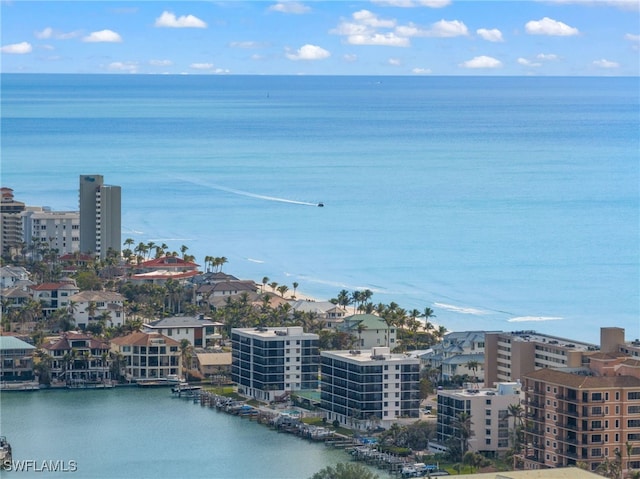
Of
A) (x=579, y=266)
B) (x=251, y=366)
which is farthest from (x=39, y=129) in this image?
(x=251, y=366)

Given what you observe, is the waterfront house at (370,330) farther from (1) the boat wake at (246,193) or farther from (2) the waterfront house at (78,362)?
(1) the boat wake at (246,193)

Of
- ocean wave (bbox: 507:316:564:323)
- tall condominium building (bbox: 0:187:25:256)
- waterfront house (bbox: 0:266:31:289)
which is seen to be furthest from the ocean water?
waterfront house (bbox: 0:266:31:289)

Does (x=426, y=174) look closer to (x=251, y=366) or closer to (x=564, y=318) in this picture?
(x=564, y=318)

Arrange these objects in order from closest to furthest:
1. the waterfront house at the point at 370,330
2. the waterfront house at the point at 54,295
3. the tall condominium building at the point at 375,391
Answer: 1. the tall condominium building at the point at 375,391
2. the waterfront house at the point at 370,330
3. the waterfront house at the point at 54,295

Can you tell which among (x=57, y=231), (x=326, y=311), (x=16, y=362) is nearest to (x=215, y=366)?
(x=326, y=311)

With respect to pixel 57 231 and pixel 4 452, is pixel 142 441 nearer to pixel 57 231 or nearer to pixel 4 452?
pixel 4 452

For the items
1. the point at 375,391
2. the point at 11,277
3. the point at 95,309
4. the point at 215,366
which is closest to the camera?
the point at 375,391

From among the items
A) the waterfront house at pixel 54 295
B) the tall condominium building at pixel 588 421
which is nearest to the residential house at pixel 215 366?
the waterfront house at pixel 54 295
